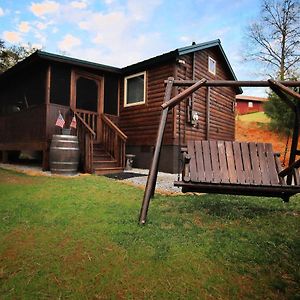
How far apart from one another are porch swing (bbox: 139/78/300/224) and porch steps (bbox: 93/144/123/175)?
4.87 m

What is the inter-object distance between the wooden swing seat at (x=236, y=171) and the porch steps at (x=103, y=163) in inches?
195

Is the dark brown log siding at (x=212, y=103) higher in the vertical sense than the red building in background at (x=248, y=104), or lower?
lower

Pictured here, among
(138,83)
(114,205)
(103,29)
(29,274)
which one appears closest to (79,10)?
(103,29)

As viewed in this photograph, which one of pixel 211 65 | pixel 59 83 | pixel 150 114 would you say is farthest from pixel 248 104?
pixel 59 83

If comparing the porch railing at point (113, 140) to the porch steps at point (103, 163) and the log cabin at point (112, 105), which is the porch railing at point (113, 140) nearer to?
the log cabin at point (112, 105)

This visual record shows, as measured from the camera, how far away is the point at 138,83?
34.3 ft

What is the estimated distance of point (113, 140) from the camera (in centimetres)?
943

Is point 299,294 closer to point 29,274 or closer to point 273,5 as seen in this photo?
point 29,274

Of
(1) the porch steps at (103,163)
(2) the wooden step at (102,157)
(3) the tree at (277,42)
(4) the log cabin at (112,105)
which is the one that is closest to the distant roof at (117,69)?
(4) the log cabin at (112,105)

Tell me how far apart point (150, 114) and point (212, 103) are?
11.2ft

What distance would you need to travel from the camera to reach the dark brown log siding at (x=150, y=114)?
936 cm

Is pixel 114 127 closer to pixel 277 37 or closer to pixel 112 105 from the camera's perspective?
pixel 112 105

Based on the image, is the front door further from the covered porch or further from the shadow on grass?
the shadow on grass

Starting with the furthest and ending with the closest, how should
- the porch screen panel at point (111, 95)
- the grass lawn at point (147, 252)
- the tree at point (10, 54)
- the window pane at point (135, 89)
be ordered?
the tree at point (10, 54) < the porch screen panel at point (111, 95) < the window pane at point (135, 89) < the grass lawn at point (147, 252)
